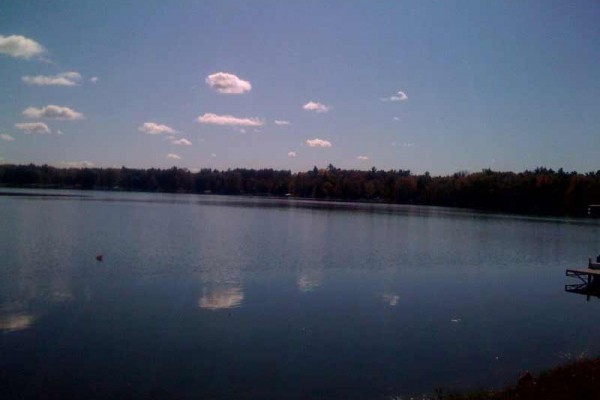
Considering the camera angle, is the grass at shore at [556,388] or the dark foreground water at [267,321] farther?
the dark foreground water at [267,321]

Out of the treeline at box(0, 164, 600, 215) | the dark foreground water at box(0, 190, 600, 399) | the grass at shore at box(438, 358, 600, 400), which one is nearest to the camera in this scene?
the grass at shore at box(438, 358, 600, 400)

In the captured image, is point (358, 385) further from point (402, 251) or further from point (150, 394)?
point (402, 251)

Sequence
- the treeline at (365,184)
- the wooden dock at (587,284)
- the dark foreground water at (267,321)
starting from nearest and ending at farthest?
1. the dark foreground water at (267,321)
2. the wooden dock at (587,284)
3. the treeline at (365,184)

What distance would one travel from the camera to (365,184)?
151750mm

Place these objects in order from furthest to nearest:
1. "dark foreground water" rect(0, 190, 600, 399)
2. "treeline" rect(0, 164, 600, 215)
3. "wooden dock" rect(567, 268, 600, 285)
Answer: "treeline" rect(0, 164, 600, 215), "wooden dock" rect(567, 268, 600, 285), "dark foreground water" rect(0, 190, 600, 399)

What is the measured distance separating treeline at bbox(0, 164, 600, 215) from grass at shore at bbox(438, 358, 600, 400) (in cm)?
9296

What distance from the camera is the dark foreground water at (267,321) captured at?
10852mm

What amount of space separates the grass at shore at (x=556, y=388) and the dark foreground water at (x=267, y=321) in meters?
1.28

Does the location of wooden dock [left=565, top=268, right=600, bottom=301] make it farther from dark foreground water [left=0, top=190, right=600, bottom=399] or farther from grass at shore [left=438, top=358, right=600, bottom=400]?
grass at shore [left=438, top=358, right=600, bottom=400]

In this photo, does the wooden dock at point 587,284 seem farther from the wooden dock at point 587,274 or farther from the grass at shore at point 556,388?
the grass at shore at point 556,388

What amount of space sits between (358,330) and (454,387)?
419cm

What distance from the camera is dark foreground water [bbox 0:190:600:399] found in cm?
1085

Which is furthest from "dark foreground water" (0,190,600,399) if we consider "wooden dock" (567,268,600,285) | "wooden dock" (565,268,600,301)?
"wooden dock" (567,268,600,285)

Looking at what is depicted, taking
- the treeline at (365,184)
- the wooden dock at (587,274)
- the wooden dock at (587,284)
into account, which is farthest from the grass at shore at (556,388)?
the treeline at (365,184)
